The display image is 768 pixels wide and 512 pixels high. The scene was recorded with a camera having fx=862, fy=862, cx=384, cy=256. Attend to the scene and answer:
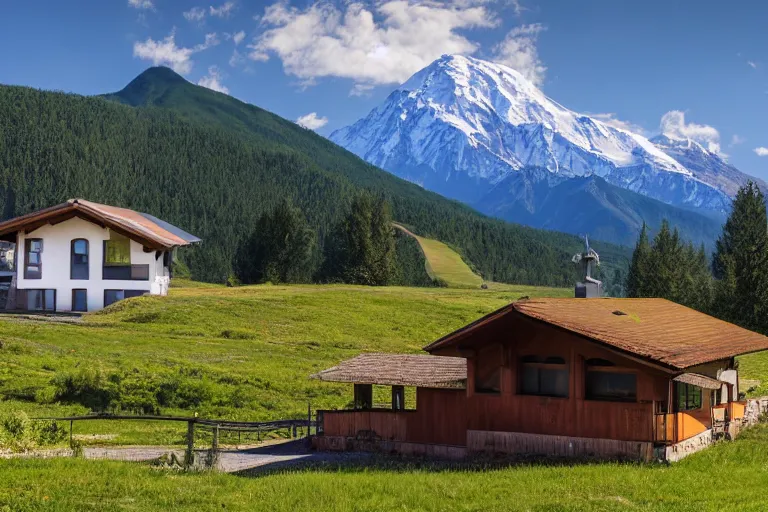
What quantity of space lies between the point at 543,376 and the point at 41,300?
57665 mm

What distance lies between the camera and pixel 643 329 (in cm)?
2838

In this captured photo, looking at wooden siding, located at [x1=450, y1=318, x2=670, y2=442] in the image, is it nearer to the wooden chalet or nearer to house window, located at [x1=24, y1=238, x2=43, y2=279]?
the wooden chalet

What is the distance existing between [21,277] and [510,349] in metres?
57.3

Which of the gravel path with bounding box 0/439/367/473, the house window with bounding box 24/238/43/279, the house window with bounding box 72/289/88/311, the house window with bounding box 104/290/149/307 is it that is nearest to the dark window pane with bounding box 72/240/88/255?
the house window with bounding box 24/238/43/279

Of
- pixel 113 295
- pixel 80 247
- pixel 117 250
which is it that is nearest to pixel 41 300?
pixel 80 247

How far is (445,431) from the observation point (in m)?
30.1

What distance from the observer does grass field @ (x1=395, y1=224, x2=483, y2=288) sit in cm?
→ 15538

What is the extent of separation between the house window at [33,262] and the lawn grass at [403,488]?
5415cm

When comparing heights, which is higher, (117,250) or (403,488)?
(117,250)

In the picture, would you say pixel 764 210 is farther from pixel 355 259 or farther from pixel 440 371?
pixel 440 371

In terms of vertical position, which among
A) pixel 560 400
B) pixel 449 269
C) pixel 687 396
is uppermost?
pixel 449 269

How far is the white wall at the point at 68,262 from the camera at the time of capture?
7344 centimetres

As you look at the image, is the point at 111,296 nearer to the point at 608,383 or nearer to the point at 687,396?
the point at 608,383

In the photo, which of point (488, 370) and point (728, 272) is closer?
point (488, 370)
